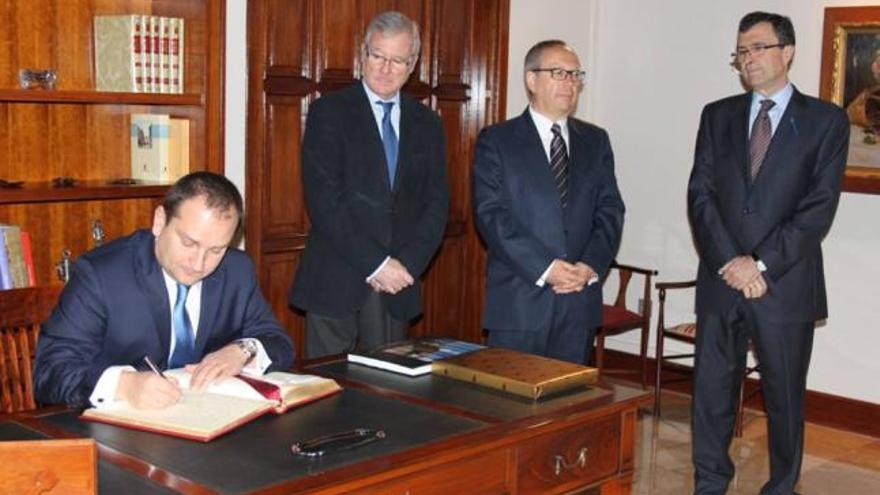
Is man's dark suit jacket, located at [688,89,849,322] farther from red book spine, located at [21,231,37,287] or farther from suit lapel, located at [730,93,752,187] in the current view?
red book spine, located at [21,231,37,287]

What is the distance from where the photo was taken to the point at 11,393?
290 cm

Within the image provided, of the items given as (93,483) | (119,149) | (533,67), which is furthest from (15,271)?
(93,483)

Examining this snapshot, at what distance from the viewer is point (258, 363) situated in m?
2.85

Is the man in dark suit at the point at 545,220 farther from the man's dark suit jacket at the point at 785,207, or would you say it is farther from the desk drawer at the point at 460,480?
the desk drawer at the point at 460,480

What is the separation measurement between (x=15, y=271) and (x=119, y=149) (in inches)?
29.0

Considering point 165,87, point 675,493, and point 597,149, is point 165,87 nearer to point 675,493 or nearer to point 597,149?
point 597,149

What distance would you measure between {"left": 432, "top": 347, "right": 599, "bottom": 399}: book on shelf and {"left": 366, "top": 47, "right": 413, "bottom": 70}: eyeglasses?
1.43 metres

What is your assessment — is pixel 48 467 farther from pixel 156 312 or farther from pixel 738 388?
pixel 738 388

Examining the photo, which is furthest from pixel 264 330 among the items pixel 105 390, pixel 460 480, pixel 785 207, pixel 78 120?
pixel 785 207

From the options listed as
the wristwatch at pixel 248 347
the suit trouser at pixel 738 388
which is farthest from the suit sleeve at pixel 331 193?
the suit trouser at pixel 738 388

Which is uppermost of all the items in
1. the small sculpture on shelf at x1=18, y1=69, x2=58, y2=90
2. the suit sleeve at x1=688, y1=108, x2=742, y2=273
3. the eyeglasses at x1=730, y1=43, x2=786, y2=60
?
the eyeglasses at x1=730, y1=43, x2=786, y2=60

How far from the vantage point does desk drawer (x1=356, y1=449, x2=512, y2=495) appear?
2.27 m

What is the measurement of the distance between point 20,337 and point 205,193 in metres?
0.70

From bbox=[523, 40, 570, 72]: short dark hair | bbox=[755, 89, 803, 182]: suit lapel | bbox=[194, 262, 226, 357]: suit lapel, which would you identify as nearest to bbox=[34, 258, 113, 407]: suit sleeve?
bbox=[194, 262, 226, 357]: suit lapel
